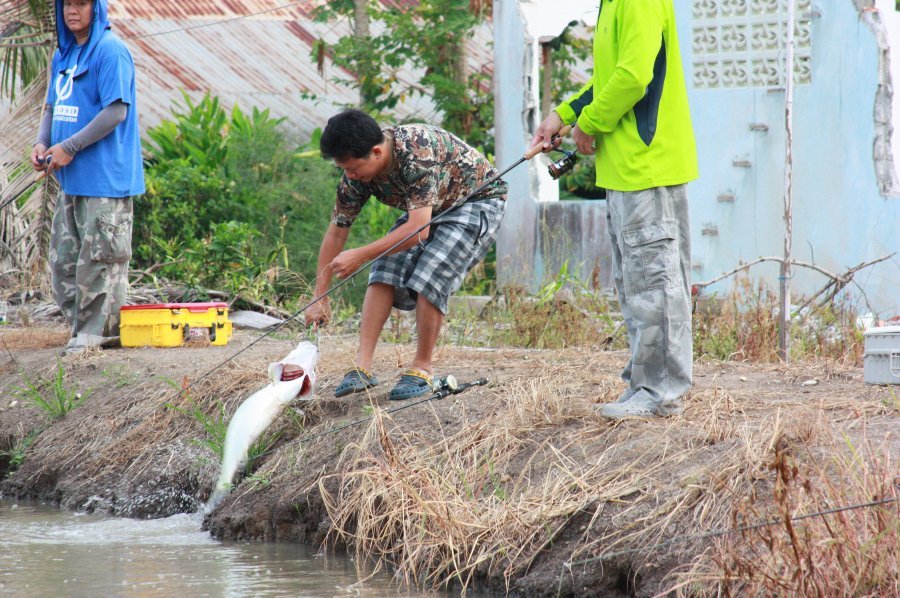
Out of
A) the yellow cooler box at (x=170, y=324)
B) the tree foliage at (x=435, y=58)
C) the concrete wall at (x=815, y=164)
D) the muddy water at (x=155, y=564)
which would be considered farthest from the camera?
the tree foliage at (x=435, y=58)

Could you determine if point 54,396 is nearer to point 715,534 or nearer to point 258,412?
point 258,412

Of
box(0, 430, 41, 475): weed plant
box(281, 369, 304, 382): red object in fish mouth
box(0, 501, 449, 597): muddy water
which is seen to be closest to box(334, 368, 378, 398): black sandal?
box(281, 369, 304, 382): red object in fish mouth

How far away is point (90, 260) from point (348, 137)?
2.82 metres

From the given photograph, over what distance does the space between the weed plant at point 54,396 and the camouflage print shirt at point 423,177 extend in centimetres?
205

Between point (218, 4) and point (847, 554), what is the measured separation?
15252 millimetres

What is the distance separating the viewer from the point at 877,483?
334 centimetres

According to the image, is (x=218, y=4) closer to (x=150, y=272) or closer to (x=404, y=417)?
(x=150, y=272)

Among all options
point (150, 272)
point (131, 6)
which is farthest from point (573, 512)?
point (131, 6)

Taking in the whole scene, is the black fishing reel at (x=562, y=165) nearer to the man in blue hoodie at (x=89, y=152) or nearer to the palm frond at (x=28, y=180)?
the man in blue hoodie at (x=89, y=152)

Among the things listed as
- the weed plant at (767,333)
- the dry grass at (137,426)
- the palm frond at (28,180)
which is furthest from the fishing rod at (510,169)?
the palm frond at (28,180)

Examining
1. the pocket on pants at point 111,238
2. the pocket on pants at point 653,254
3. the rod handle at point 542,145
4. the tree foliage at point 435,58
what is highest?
the tree foliage at point 435,58

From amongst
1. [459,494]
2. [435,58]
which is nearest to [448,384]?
[459,494]

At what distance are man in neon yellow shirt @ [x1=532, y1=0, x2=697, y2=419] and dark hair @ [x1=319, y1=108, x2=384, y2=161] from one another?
1001mm

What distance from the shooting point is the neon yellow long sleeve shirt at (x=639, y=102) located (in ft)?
14.3
